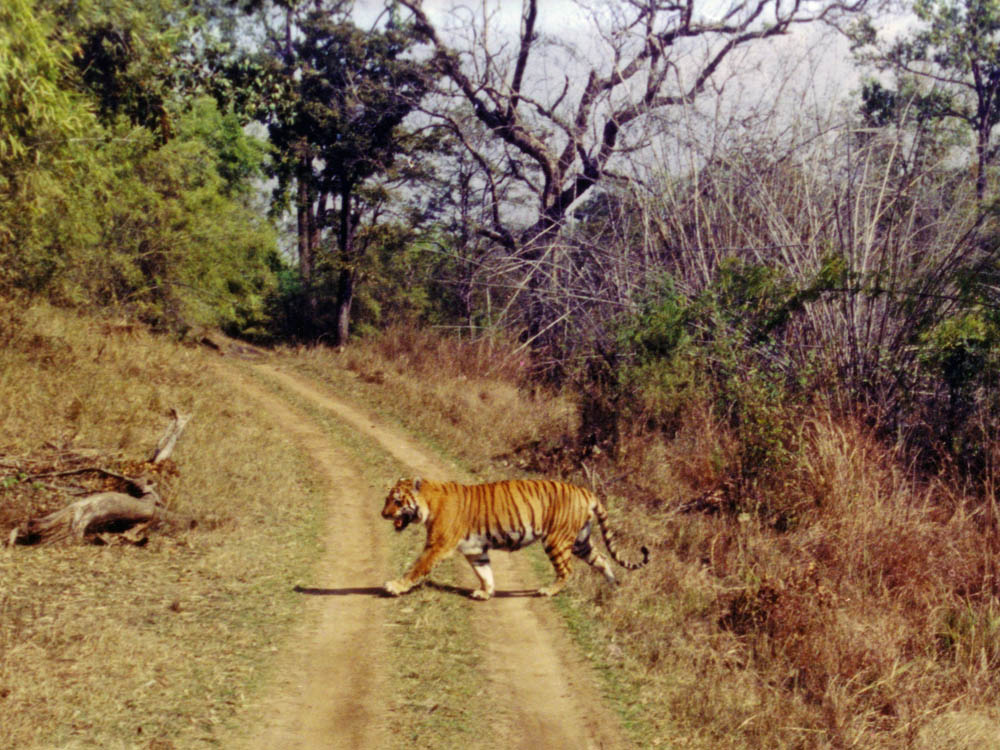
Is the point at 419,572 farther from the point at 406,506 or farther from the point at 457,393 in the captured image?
the point at 457,393

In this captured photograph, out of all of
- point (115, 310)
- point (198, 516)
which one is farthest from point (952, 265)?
point (115, 310)

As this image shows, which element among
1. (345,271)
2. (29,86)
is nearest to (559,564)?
(29,86)

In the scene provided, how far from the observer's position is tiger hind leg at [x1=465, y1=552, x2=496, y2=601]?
8.42 meters

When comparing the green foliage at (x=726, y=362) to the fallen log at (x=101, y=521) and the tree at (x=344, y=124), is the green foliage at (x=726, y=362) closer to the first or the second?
the fallen log at (x=101, y=521)

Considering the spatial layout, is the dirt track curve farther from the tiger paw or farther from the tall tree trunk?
the tall tree trunk

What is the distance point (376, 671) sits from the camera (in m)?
6.84

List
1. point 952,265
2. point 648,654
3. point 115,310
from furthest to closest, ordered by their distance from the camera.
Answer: point 115,310, point 952,265, point 648,654

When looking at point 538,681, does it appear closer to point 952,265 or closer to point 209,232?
point 952,265

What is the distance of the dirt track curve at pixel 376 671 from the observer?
235 inches

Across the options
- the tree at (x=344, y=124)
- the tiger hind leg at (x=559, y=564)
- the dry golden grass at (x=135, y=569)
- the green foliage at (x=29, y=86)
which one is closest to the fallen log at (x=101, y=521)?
the dry golden grass at (x=135, y=569)

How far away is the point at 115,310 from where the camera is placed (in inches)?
794

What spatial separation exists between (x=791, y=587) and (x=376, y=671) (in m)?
3.83

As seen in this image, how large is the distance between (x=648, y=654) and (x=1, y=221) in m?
12.0

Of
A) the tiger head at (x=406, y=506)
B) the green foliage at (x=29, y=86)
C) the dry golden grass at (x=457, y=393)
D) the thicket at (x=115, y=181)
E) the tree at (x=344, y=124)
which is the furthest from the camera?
the tree at (x=344, y=124)
